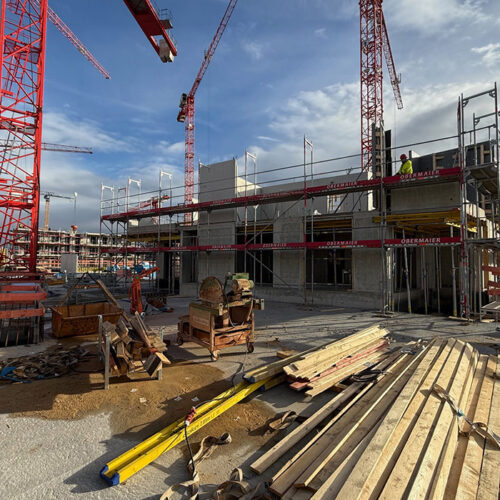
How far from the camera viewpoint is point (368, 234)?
14680mm

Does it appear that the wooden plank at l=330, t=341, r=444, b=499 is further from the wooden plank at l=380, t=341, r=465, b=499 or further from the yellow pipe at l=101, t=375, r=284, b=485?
the yellow pipe at l=101, t=375, r=284, b=485

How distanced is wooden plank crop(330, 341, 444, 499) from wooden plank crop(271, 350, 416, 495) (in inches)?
10.9

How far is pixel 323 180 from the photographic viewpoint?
20078 millimetres

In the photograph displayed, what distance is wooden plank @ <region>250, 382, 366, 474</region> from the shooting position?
3.28 metres

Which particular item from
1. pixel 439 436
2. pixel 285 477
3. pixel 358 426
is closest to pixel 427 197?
pixel 439 436

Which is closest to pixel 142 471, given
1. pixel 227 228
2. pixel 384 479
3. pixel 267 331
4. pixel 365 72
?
pixel 384 479

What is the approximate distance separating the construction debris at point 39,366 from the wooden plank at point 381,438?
575cm

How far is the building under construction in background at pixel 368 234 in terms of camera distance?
1173 centimetres

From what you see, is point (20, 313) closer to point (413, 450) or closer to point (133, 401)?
point (133, 401)

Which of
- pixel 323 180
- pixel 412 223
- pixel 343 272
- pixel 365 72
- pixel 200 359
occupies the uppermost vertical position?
pixel 365 72

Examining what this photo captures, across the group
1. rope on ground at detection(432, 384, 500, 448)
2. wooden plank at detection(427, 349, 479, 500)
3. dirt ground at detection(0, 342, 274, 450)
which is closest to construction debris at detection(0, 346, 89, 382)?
dirt ground at detection(0, 342, 274, 450)

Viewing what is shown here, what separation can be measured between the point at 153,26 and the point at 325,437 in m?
24.6

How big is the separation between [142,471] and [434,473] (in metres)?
2.92

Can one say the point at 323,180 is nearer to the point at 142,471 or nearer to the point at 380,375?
the point at 380,375
